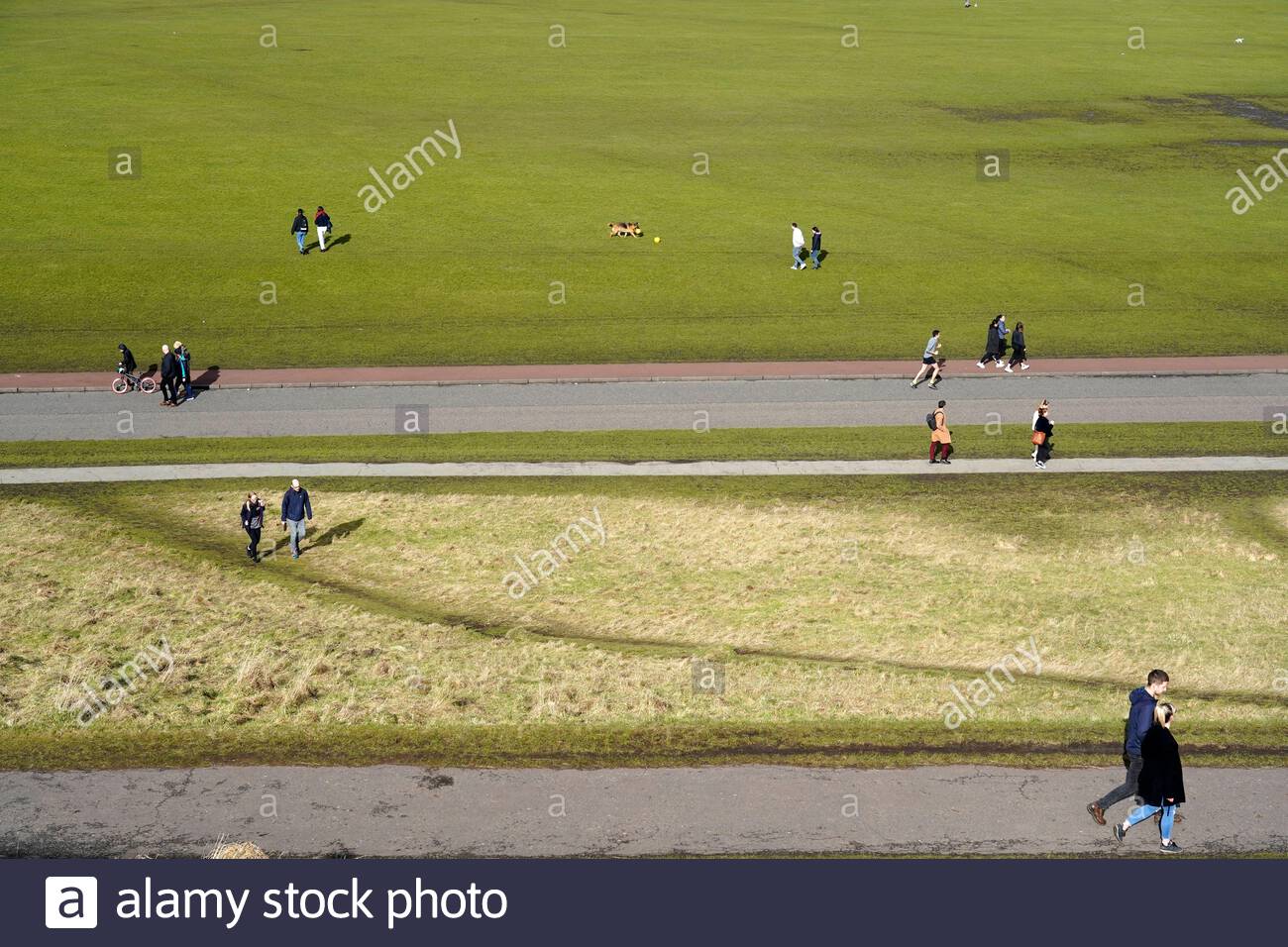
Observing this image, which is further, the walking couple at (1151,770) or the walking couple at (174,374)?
the walking couple at (174,374)

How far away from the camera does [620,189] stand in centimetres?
5278

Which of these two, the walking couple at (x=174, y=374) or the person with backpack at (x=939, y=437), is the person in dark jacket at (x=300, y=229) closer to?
the walking couple at (x=174, y=374)

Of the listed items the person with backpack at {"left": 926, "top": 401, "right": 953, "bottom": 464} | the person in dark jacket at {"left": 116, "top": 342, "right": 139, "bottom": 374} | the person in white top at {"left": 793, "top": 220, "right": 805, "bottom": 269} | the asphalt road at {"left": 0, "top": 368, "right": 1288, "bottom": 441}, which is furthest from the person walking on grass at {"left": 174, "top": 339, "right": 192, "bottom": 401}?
the person in white top at {"left": 793, "top": 220, "right": 805, "bottom": 269}

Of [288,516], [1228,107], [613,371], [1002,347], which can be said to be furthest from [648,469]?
[1228,107]

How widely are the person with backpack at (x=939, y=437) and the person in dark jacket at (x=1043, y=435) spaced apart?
204 cm

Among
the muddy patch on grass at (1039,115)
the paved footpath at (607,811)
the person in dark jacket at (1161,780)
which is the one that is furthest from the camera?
the muddy patch on grass at (1039,115)

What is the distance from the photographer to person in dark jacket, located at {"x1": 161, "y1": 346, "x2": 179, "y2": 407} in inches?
1390

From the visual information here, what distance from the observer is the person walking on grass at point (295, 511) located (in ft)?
89.6

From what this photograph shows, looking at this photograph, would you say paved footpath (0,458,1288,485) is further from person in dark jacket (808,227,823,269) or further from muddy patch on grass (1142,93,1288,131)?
muddy patch on grass (1142,93,1288,131)

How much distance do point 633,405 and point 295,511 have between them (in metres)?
11.4

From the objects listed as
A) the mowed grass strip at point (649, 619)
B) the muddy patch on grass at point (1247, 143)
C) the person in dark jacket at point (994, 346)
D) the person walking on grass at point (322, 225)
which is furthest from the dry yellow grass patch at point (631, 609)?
the muddy patch on grass at point (1247, 143)

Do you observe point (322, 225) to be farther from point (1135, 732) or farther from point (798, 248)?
point (1135, 732)

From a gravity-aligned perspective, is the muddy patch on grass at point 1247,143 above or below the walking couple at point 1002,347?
above
